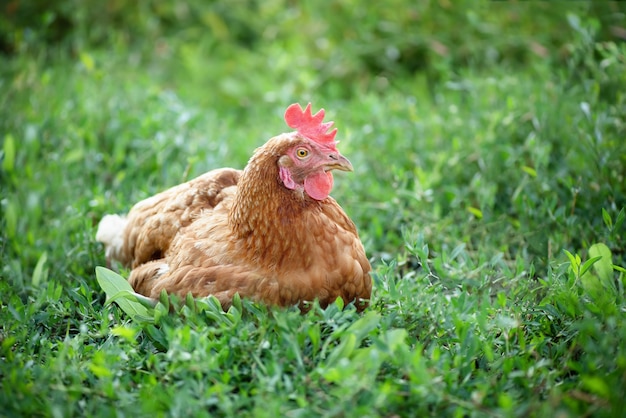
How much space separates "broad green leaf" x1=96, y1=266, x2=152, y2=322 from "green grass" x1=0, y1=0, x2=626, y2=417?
0.24 ft

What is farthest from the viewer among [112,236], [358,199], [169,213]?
[358,199]

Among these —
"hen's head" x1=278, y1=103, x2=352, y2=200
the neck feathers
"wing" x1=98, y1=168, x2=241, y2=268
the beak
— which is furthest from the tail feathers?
the beak

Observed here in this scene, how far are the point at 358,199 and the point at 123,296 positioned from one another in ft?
5.94

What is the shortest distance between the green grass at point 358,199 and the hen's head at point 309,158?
0.52 metres

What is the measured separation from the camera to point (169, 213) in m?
3.12

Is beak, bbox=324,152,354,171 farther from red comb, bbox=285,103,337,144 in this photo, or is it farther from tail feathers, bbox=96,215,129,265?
tail feathers, bbox=96,215,129,265

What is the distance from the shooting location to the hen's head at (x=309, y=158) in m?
2.66

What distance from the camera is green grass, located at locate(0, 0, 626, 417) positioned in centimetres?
227

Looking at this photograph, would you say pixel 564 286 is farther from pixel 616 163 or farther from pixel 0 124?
pixel 0 124

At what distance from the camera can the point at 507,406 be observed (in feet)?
6.44

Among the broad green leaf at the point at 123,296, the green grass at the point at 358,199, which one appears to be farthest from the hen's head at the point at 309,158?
the broad green leaf at the point at 123,296

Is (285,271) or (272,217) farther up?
(272,217)

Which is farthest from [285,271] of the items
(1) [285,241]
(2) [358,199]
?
(2) [358,199]

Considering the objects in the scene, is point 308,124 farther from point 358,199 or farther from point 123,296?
point 358,199
